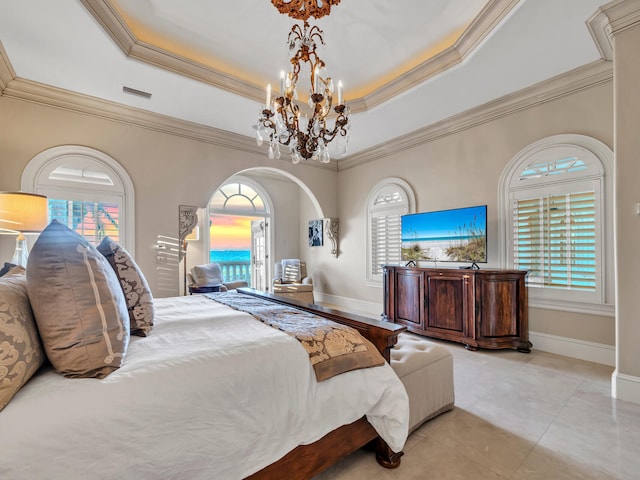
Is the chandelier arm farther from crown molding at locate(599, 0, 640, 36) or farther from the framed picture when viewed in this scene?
the framed picture

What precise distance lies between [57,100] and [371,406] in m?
4.30

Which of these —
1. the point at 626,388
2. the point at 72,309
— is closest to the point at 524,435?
the point at 626,388

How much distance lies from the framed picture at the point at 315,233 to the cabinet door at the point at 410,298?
261 centimetres

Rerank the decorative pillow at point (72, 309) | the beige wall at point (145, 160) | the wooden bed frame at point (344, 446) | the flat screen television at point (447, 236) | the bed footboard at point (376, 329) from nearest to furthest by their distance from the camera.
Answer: the decorative pillow at point (72, 309)
the wooden bed frame at point (344, 446)
the bed footboard at point (376, 329)
the beige wall at point (145, 160)
the flat screen television at point (447, 236)

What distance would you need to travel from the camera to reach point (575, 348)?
3041mm

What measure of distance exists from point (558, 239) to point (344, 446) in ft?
10.1

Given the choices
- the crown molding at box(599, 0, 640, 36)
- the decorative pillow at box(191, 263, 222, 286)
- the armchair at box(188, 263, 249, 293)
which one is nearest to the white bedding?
the crown molding at box(599, 0, 640, 36)

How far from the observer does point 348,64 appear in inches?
128

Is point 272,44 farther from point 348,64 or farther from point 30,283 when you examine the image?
point 30,283

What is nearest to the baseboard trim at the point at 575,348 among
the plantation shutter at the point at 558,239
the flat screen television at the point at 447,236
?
the plantation shutter at the point at 558,239

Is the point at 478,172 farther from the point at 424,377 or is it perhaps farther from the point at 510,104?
the point at 424,377

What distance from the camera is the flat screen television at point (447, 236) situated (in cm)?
351

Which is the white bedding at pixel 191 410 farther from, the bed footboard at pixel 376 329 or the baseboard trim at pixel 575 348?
the baseboard trim at pixel 575 348

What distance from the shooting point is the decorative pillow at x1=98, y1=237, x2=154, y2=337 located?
4.79 ft
